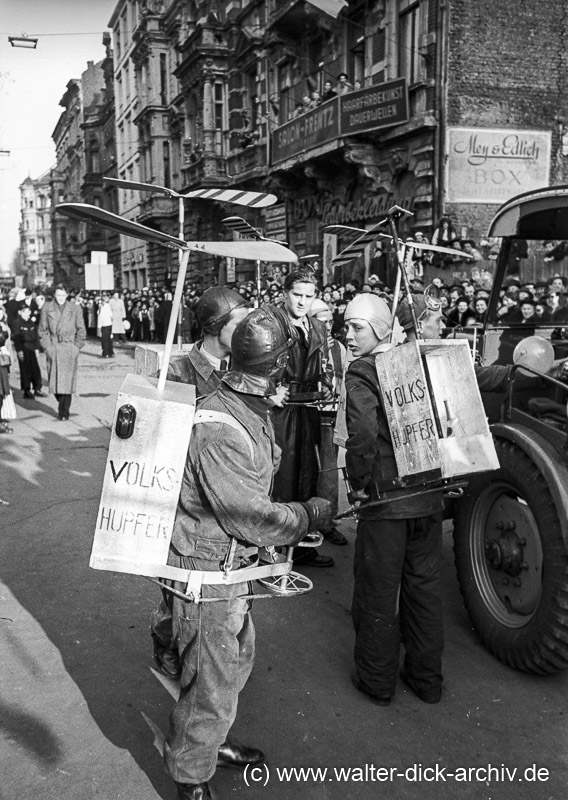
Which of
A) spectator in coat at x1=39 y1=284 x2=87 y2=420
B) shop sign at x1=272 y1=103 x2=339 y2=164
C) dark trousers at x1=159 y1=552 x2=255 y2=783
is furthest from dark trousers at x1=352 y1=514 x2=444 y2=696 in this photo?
shop sign at x1=272 y1=103 x2=339 y2=164

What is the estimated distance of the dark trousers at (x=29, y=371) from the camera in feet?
43.3

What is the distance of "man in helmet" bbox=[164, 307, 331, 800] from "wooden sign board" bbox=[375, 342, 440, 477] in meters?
0.67

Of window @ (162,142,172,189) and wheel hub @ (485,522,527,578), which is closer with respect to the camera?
wheel hub @ (485,522,527,578)

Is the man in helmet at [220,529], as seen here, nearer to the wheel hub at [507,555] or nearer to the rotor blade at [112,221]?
the rotor blade at [112,221]

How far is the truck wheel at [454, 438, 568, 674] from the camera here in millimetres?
3326

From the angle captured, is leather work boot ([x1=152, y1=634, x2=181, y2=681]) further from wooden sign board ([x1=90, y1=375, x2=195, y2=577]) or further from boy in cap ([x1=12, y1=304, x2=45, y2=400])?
boy in cap ([x1=12, y1=304, x2=45, y2=400])

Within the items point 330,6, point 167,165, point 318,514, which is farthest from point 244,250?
point 167,165

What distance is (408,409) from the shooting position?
10.4 ft

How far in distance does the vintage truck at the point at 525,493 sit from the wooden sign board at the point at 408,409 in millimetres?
651

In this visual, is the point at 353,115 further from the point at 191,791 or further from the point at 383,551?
the point at 191,791

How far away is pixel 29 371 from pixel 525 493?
1148 cm

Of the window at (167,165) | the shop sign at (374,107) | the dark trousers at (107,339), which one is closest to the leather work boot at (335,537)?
the shop sign at (374,107)

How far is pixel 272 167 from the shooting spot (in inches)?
904

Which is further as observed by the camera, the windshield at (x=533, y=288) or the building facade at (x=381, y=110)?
the building facade at (x=381, y=110)
